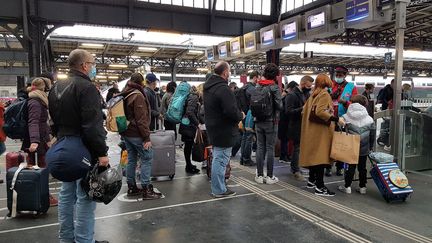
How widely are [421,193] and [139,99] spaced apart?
13.5ft

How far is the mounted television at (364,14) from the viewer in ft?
25.0

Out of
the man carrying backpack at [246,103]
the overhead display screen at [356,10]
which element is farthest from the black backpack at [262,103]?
the overhead display screen at [356,10]

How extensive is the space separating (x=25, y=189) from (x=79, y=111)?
1818mm

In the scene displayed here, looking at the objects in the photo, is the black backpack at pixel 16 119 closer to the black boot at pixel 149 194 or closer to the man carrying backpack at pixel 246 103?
the black boot at pixel 149 194

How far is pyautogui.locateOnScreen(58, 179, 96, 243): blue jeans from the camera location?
2.69 meters

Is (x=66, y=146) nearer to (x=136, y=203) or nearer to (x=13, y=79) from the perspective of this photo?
(x=136, y=203)

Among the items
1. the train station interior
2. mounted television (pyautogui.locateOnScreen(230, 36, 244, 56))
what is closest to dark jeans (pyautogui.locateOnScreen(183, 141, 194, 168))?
the train station interior

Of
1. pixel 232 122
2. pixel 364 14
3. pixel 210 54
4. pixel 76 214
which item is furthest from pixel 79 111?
pixel 210 54

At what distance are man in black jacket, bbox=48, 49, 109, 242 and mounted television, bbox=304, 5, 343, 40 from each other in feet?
26.4

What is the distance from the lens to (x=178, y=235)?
334cm

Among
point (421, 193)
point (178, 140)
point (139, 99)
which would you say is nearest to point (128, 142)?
point (139, 99)

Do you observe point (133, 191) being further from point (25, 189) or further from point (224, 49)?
point (224, 49)

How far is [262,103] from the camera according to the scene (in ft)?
15.9

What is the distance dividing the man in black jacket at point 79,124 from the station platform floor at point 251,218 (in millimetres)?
603
